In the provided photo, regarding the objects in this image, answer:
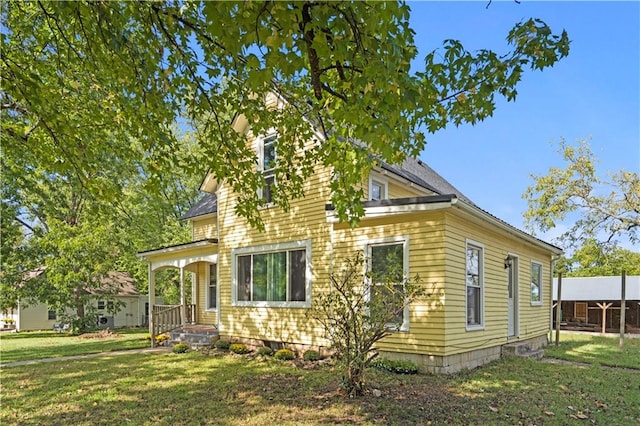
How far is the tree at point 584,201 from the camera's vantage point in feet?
72.9

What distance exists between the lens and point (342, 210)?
6367 millimetres

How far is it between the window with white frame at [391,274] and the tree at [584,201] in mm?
18432

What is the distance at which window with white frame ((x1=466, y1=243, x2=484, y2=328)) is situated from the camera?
926 cm

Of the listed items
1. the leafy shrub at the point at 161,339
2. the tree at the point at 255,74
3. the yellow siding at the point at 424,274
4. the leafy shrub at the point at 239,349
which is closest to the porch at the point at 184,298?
the leafy shrub at the point at 161,339

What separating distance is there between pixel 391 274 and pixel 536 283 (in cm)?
885

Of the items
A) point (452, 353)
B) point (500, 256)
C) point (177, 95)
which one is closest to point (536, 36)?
point (177, 95)

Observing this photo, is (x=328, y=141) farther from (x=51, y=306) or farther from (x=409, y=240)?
(x=51, y=306)

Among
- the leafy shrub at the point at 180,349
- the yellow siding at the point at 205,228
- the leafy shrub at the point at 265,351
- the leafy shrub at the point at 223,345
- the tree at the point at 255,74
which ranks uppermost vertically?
the tree at the point at 255,74

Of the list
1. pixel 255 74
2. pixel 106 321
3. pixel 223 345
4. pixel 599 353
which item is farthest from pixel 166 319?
pixel 106 321

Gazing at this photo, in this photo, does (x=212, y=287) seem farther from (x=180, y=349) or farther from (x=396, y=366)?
(x=396, y=366)

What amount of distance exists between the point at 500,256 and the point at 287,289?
5546mm

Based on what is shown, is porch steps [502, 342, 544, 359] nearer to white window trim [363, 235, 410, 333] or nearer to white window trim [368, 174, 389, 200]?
white window trim [363, 235, 410, 333]

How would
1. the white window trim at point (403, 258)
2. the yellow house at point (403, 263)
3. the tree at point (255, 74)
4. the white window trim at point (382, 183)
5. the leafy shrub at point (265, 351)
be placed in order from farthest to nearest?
1. the white window trim at point (382, 183)
2. the leafy shrub at point (265, 351)
3. the white window trim at point (403, 258)
4. the yellow house at point (403, 263)
5. the tree at point (255, 74)

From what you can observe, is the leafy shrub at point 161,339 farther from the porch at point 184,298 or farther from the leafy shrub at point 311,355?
the leafy shrub at point 311,355
